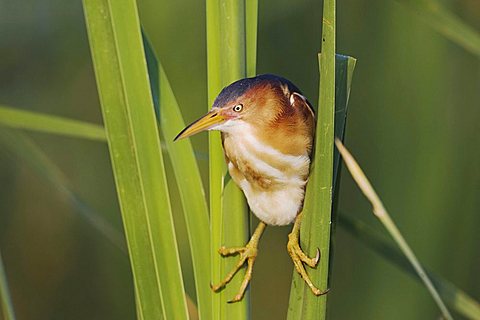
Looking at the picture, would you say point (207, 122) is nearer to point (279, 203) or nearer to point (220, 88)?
point (220, 88)

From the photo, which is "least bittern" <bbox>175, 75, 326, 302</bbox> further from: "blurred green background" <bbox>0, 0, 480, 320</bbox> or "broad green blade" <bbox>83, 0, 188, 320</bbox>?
"blurred green background" <bbox>0, 0, 480, 320</bbox>

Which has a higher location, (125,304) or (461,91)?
(461,91)

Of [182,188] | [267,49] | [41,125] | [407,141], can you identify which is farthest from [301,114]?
[267,49]


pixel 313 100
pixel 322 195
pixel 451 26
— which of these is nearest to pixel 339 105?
pixel 322 195

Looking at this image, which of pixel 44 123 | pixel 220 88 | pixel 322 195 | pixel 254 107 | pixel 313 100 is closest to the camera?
pixel 322 195

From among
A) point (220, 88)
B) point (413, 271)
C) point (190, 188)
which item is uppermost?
point (220, 88)

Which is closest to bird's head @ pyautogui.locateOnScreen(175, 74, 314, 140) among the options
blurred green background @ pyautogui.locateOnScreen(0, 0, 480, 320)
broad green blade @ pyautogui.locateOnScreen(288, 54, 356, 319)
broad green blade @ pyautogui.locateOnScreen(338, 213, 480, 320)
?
broad green blade @ pyautogui.locateOnScreen(288, 54, 356, 319)

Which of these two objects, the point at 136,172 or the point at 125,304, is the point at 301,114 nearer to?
the point at 136,172
